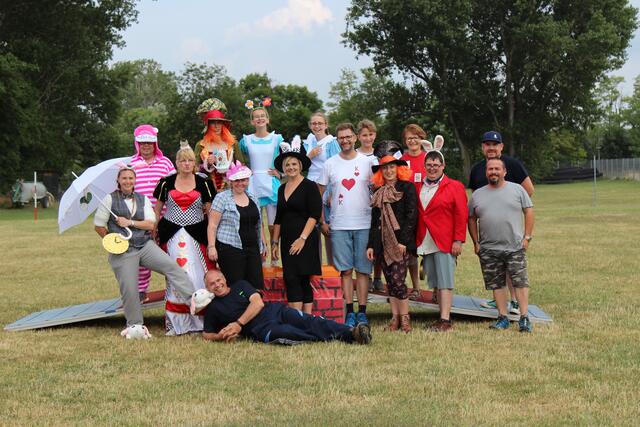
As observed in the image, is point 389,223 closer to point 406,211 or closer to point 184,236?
point 406,211

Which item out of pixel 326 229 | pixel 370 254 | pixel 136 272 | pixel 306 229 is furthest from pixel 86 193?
pixel 370 254

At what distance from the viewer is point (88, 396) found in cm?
545

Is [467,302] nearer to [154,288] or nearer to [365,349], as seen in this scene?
[365,349]

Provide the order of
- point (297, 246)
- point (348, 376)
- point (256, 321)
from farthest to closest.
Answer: point (297, 246), point (256, 321), point (348, 376)

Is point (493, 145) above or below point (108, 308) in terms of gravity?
above

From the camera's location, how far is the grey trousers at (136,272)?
7.58 m

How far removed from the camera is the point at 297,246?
24.7ft

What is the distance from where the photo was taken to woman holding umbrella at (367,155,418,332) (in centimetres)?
757

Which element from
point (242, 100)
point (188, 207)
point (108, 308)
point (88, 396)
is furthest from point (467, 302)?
point (242, 100)

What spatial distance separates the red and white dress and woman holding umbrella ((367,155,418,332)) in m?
1.67

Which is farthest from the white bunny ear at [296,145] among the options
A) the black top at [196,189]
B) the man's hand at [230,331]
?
the man's hand at [230,331]

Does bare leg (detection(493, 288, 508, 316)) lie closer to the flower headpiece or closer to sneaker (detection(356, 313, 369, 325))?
sneaker (detection(356, 313, 369, 325))

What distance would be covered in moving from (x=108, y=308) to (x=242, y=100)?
1925 inches

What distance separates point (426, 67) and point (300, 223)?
39.1 metres
